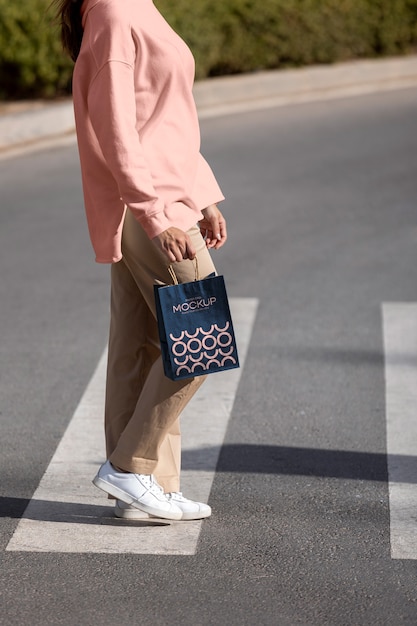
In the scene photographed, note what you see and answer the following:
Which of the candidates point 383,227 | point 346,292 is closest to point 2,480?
point 346,292

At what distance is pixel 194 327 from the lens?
361 cm

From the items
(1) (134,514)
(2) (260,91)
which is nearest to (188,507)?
(1) (134,514)

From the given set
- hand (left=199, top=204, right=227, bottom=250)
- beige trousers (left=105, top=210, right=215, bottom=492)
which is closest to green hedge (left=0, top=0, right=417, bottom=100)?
hand (left=199, top=204, right=227, bottom=250)

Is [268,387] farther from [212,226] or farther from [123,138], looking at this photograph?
[123,138]

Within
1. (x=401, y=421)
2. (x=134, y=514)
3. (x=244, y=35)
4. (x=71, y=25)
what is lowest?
(x=244, y=35)

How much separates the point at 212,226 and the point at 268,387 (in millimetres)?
1622

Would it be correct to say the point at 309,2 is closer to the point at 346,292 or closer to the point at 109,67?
the point at 346,292

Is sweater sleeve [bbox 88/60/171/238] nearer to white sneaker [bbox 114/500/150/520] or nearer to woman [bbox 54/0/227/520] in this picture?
woman [bbox 54/0/227/520]

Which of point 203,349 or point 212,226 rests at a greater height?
point 212,226

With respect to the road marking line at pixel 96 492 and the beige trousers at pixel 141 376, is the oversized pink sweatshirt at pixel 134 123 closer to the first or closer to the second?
the beige trousers at pixel 141 376

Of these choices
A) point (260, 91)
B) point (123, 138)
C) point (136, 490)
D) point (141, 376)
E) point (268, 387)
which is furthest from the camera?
point (260, 91)

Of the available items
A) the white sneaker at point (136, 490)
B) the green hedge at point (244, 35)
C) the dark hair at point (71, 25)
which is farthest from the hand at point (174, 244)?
the green hedge at point (244, 35)

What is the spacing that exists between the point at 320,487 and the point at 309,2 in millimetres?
12706

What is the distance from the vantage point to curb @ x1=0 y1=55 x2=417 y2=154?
11492 mm
